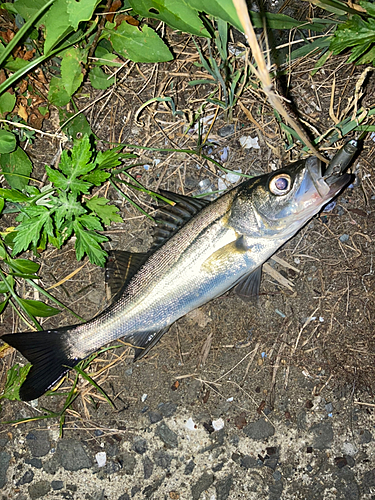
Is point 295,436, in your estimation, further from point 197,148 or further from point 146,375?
point 197,148

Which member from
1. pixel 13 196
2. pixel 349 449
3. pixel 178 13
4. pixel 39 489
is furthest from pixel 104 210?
pixel 349 449

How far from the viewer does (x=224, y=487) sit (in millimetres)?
3350

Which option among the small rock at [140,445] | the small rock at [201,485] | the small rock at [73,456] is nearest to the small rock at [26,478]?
the small rock at [73,456]

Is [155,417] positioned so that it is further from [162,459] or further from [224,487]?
[224,487]

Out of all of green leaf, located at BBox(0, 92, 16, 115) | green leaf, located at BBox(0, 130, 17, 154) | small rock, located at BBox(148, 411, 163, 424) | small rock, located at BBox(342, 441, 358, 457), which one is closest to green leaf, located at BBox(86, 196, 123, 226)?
green leaf, located at BBox(0, 130, 17, 154)

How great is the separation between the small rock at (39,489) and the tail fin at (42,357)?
85cm

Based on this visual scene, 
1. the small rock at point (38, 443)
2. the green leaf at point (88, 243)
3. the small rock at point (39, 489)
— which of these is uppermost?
the green leaf at point (88, 243)

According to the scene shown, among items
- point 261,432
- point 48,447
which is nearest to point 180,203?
point 261,432

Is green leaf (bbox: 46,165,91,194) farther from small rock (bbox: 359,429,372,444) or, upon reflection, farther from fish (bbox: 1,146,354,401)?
small rock (bbox: 359,429,372,444)

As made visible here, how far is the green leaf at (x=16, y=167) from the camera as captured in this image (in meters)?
3.46

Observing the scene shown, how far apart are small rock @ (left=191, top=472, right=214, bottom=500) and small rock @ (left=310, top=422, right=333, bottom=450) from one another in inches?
36.6

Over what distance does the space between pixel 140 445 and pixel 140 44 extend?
3.31 metres

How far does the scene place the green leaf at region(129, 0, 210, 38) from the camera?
2.64m

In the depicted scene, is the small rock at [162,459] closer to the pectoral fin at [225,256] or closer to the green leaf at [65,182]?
the pectoral fin at [225,256]
